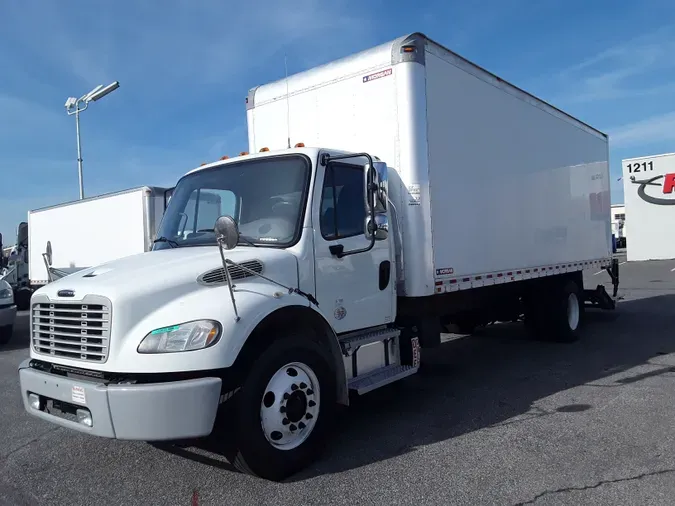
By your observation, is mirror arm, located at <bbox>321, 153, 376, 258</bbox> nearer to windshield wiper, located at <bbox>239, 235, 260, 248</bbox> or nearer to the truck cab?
the truck cab

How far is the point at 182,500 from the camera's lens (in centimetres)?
384

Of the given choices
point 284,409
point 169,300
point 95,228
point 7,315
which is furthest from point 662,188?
point 169,300

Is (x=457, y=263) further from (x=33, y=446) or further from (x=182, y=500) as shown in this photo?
(x=33, y=446)

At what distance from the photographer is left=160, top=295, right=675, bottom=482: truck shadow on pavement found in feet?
16.0

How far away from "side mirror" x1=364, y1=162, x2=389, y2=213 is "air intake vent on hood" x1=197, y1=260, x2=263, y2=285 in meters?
1.18

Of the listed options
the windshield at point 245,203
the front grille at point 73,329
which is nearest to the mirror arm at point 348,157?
the windshield at point 245,203

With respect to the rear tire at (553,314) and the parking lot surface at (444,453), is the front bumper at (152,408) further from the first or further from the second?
the rear tire at (553,314)

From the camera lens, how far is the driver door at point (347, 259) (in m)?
4.85

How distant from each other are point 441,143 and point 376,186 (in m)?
1.49

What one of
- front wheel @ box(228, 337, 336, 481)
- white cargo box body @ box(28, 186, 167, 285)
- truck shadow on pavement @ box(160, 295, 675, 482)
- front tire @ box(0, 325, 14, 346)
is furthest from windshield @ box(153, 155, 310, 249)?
front tire @ box(0, 325, 14, 346)

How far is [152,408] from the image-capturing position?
3529 millimetres

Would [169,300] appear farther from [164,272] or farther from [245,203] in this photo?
[245,203]

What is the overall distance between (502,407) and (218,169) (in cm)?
371

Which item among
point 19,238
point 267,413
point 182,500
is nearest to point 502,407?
point 267,413
